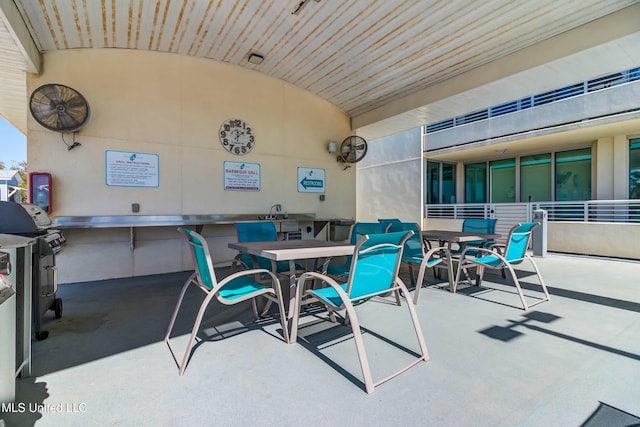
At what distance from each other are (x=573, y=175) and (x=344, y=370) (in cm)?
973

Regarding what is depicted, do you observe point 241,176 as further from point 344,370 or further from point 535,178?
point 535,178

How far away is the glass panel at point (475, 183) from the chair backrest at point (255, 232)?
29.9ft

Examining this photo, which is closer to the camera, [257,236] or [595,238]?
[257,236]

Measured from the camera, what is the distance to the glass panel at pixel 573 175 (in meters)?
8.28

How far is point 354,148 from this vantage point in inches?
265

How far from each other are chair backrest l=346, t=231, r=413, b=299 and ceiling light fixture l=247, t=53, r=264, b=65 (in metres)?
4.31

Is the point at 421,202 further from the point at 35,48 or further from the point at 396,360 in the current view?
the point at 35,48

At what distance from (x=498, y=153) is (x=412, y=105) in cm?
543

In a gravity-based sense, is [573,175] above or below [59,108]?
below

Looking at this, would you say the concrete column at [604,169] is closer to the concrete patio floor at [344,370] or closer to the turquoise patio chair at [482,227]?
the turquoise patio chair at [482,227]

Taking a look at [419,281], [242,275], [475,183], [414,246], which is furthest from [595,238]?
[242,275]

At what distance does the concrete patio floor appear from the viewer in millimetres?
1562

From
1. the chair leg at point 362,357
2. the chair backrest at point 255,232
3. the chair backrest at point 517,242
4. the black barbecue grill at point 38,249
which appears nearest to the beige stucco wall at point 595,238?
the chair backrest at point 517,242

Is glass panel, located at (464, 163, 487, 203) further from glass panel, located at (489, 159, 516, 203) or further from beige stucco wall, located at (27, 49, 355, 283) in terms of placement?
beige stucco wall, located at (27, 49, 355, 283)
